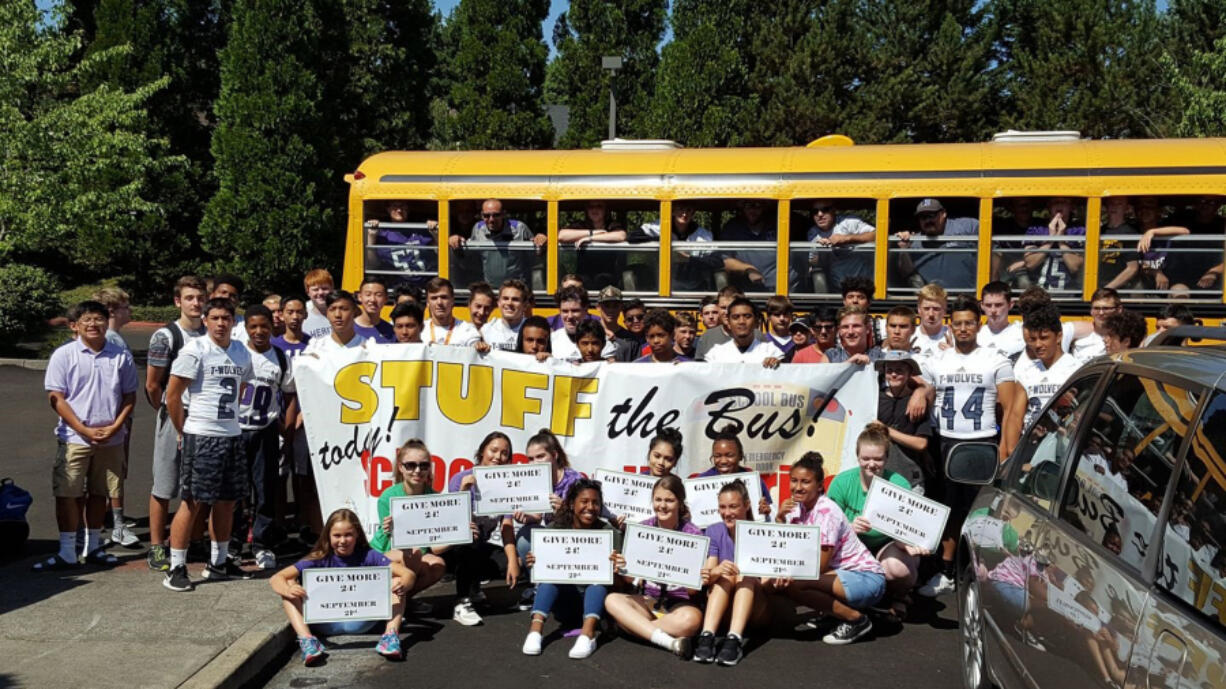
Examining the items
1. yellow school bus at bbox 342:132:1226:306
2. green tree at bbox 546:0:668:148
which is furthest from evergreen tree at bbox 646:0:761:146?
yellow school bus at bbox 342:132:1226:306

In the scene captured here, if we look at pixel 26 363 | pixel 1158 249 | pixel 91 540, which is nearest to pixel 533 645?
pixel 91 540

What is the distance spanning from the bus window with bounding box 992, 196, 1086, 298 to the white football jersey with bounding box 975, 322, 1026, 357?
A: 1959mm

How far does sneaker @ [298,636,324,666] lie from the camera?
613cm

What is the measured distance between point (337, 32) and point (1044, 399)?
25.9 m

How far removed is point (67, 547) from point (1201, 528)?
670cm

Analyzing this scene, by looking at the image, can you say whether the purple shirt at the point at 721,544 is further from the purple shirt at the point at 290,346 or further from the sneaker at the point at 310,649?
the purple shirt at the point at 290,346

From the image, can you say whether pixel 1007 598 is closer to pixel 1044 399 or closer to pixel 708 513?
pixel 708 513

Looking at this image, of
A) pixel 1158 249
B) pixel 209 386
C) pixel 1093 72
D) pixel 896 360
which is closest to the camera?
pixel 209 386

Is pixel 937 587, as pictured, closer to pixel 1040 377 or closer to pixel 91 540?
pixel 1040 377

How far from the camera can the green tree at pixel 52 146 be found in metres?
19.8

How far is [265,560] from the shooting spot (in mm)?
7609

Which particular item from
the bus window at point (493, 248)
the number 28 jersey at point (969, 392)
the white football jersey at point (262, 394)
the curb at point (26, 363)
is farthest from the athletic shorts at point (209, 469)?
the curb at point (26, 363)

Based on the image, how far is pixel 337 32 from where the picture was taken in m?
30.2

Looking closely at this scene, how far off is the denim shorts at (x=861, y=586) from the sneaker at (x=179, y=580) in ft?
12.3
